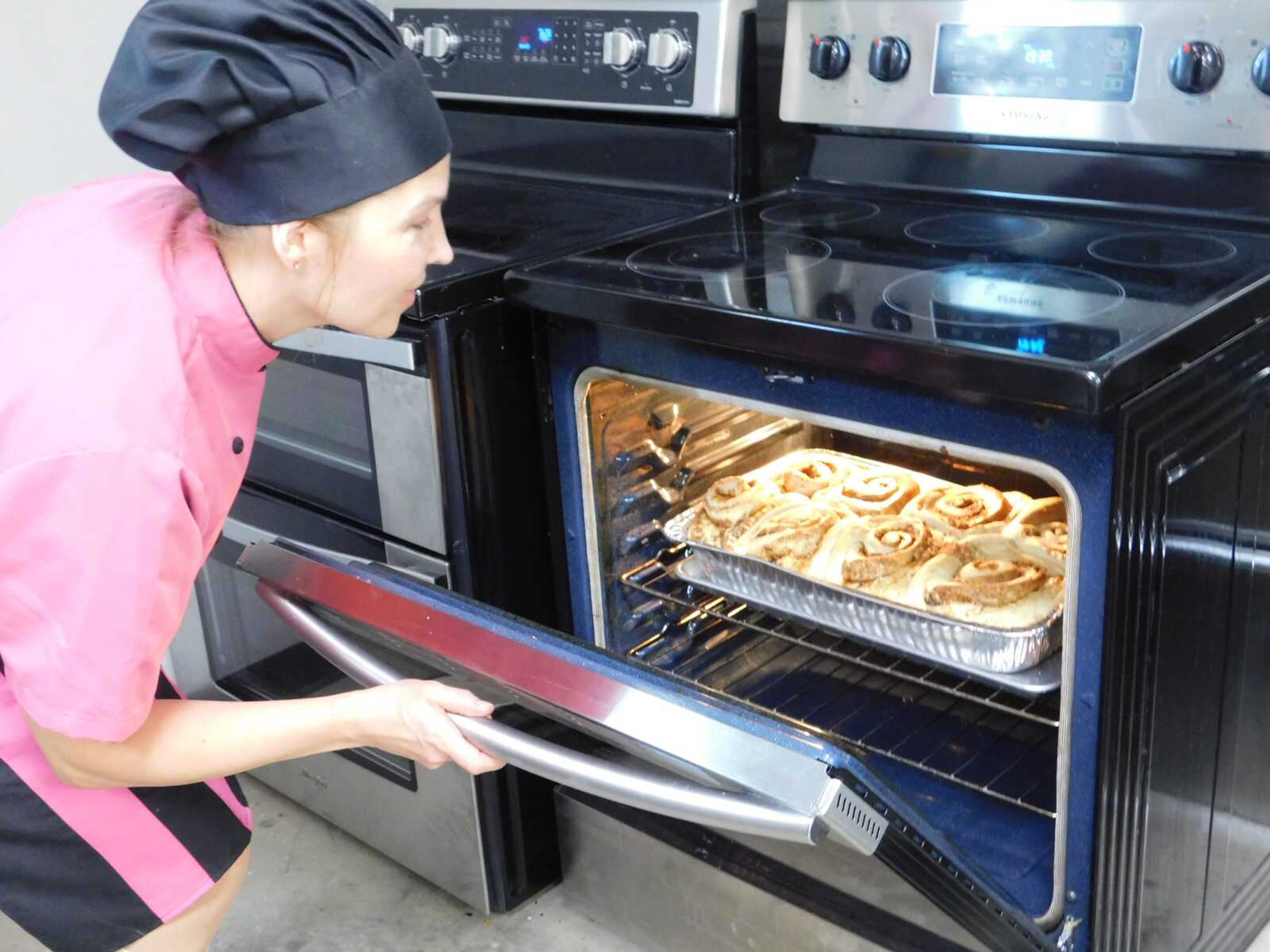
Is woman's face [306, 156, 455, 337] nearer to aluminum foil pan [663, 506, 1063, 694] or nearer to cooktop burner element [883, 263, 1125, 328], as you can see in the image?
cooktop burner element [883, 263, 1125, 328]

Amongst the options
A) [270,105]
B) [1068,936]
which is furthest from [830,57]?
[1068,936]

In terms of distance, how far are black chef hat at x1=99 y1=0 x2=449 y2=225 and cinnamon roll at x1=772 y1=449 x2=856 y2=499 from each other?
833mm

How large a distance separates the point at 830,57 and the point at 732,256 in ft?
1.34

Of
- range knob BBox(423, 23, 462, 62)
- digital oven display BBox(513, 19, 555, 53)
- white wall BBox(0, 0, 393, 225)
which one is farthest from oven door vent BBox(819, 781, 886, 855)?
white wall BBox(0, 0, 393, 225)

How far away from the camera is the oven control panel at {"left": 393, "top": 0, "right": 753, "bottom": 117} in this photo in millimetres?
1914

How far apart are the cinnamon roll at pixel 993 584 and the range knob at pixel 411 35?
1.30 metres

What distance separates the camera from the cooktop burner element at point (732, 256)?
5.15 feet

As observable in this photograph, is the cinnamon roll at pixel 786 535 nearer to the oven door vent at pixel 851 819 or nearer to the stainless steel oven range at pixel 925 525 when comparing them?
the stainless steel oven range at pixel 925 525

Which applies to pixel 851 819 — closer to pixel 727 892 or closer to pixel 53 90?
pixel 727 892

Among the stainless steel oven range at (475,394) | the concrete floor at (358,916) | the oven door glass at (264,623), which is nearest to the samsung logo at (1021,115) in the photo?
the stainless steel oven range at (475,394)

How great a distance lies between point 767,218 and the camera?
6.04ft

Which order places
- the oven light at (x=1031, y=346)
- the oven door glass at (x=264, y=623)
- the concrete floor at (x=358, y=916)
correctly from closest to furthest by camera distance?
the oven light at (x=1031, y=346) < the oven door glass at (x=264, y=623) < the concrete floor at (x=358, y=916)

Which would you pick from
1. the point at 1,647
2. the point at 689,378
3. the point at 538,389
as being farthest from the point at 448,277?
the point at 1,647

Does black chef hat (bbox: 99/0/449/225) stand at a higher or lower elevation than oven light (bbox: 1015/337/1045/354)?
higher
